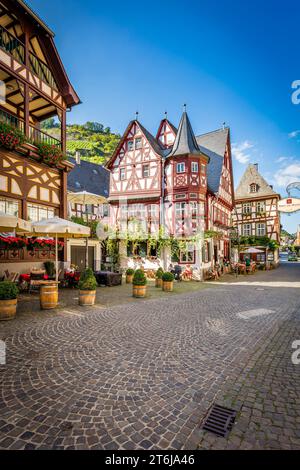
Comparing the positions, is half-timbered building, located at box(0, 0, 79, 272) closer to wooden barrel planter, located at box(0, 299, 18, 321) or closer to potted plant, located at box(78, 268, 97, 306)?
potted plant, located at box(78, 268, 97, 306)

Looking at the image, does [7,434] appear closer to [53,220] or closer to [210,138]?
[53,220]

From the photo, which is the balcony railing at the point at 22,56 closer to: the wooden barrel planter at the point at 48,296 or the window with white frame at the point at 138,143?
the window with white frame at the point at 138,143

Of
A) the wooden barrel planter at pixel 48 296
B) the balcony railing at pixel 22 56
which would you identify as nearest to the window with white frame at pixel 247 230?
the balcony railing at pixel 22 56

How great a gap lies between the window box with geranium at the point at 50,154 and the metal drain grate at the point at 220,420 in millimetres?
12536

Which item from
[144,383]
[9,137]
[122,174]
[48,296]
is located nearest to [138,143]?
[122,174]

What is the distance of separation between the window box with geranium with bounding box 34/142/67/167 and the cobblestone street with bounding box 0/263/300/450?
8.68 metres

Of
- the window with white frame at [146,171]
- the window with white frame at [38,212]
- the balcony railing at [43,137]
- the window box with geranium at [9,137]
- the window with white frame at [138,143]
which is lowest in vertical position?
the window with white frame at [38,212]

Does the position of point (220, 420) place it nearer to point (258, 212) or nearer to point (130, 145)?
point (130, 145)

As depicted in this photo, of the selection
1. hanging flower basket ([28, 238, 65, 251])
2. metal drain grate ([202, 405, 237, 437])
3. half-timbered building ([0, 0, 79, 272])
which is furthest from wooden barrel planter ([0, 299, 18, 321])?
hanging flower basket ([28, 238, 65, 251])

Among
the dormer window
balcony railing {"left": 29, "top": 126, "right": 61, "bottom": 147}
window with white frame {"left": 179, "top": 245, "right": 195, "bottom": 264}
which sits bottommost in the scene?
window with white frame {"left": 179, "top": 245, "right": 195, "bottom": 264}

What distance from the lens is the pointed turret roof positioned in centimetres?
1944

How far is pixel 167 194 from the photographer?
20.2 meters

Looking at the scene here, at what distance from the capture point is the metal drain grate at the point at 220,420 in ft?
8.09

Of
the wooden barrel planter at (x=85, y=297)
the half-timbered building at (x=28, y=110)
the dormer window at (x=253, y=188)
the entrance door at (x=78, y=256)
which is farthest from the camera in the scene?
the dormer window at (x=253, y=188)
